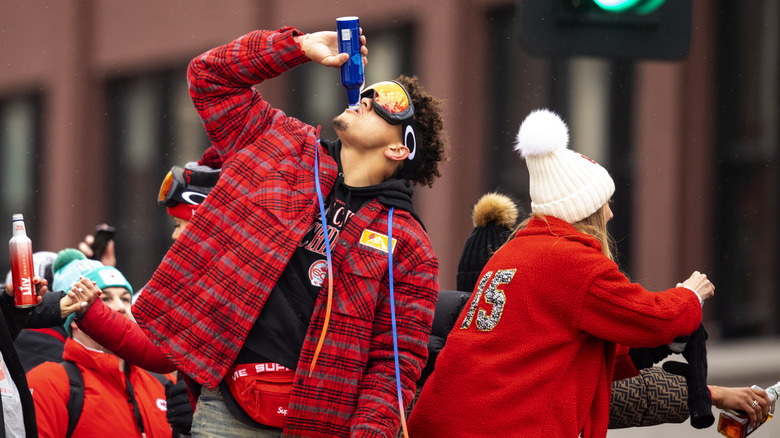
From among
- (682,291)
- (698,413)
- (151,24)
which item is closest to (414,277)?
(682,291)

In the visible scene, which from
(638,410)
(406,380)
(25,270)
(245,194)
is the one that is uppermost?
(245,194)

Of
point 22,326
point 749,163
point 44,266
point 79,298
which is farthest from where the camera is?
point 749,163

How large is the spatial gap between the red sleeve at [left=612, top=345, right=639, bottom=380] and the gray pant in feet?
4.63

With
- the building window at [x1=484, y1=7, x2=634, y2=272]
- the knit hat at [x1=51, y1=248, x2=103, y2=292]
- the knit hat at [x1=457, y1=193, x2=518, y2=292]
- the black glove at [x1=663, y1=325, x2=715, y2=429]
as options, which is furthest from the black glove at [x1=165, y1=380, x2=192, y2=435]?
the building window at [x1=484, y1=7, x2=634, y2=272]

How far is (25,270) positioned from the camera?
14.2ft

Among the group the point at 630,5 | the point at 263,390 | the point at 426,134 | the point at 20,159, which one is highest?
the point at 630,5

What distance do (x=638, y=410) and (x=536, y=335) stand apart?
36.8 inches

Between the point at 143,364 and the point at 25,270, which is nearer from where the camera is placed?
the point at 25,270

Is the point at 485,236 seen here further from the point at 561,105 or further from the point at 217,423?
the point at 561,105

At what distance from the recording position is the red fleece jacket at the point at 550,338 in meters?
3.92

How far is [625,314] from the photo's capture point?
3896 mm

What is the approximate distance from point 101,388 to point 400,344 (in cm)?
175

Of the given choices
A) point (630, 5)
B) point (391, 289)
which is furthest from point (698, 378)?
point (630, 5)

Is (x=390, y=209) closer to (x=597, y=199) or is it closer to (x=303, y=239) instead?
(x=303, y=239)
